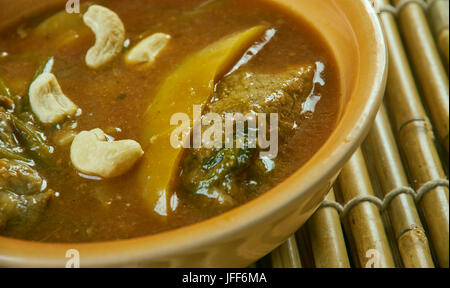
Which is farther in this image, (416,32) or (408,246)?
(416,32)

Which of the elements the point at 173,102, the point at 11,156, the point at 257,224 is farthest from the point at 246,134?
the point at 11,156

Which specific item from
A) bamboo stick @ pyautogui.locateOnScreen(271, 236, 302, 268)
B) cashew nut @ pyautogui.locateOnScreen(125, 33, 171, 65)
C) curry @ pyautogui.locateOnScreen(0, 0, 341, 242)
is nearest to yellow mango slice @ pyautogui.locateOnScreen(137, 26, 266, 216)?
curry @ pyautogui.locateOnScreen(0, 0, 341, 242)

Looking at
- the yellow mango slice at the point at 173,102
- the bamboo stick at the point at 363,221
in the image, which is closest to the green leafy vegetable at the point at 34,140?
the yellow mango slice at the point at 173,102

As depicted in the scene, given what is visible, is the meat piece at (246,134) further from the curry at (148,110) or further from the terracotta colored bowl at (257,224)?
the terracotta colored bowl at (257,224)

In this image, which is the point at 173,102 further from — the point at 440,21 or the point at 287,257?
the point at 440,21

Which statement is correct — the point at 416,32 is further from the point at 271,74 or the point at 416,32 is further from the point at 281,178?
the point at 281,178

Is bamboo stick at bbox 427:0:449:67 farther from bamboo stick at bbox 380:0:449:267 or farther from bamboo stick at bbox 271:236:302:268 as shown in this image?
bamboo stick at bbox 271:236:302:268
